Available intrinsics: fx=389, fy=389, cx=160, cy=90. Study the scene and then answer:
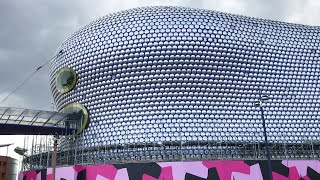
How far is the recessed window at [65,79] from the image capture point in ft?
122

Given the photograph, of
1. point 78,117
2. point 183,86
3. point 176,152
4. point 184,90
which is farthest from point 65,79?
point 176,152

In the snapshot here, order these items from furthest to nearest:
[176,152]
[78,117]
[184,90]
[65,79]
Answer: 1. [65,79]
2. [78,117]
3. [184,90]
4. [176,152]

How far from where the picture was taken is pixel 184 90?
3394 centimetres

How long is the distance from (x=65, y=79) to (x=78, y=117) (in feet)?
14.2

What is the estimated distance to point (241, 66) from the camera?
35375 millimetres

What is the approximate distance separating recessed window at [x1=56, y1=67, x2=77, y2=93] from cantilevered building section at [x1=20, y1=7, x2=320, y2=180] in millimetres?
102

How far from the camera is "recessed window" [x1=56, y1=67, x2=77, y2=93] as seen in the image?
37.1 metres

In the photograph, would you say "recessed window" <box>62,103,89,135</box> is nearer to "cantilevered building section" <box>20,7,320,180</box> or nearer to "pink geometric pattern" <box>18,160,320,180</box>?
"cantilevered building section" <box>20,7,320,180</box>

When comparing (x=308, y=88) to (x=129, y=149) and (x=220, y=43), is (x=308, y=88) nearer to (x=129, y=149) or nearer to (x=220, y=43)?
(x=220, y=43)

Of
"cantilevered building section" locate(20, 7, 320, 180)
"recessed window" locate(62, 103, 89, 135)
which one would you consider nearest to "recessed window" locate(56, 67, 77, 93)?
"cantilevered building section" locate(20, 7, 320, 180)

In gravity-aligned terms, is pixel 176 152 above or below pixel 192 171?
above

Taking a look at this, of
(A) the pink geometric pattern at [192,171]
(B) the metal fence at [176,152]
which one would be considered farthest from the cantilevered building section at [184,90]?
(A) the pink geometric pattern at [192,171]

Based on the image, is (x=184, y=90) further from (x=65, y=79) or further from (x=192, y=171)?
(x=65, y=79)

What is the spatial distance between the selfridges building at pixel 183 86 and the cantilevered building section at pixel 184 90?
0.29 ft
